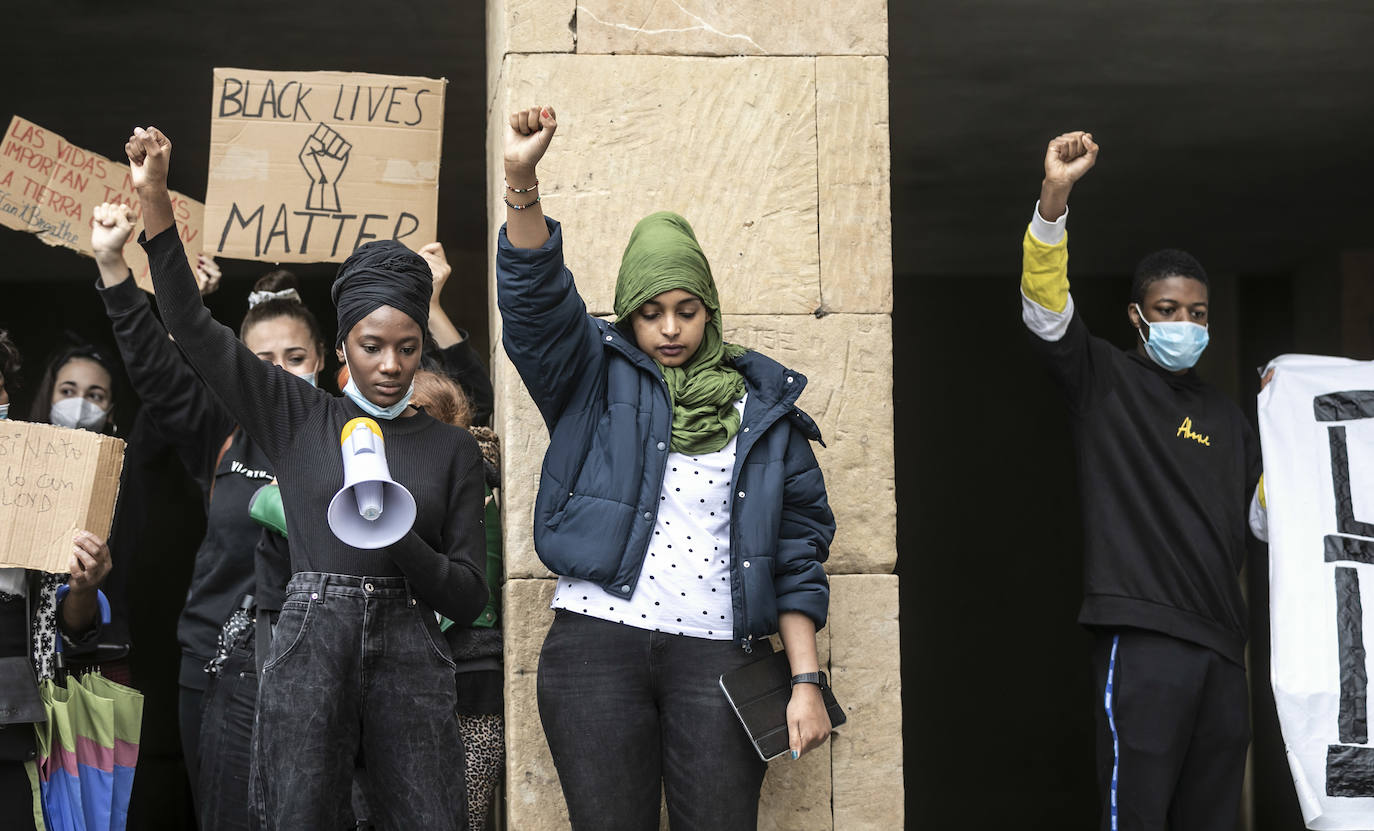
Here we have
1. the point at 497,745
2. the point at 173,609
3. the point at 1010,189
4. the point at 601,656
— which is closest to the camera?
the point at 601,656

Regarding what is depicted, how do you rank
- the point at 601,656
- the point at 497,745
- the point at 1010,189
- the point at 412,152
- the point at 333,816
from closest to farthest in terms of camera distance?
the point at 333,816 → the point at 601,656 → the point at 497,745 → the point at 412,152 → the point at 1010,189

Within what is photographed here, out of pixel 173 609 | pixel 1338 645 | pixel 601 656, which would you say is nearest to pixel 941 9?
pixel 1338 645

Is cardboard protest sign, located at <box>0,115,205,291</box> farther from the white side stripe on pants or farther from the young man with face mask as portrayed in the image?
the white side stripe on pants

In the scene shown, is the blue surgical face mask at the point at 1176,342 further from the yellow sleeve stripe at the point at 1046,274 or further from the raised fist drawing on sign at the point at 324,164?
the raised fist drawing on sign at the point at 324,164

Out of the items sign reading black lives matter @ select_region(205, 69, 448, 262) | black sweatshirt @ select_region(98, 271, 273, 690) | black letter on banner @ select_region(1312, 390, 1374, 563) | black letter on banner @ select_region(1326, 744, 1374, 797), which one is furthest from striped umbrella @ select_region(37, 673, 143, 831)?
black letter on banner @ select_region(1312, 390, 1374, 563)

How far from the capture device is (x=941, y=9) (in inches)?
241

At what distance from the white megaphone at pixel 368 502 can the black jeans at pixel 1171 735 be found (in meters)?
2.30

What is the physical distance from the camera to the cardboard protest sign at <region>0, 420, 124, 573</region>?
3.81 m

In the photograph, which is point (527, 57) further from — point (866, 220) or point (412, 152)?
point (866, 220)

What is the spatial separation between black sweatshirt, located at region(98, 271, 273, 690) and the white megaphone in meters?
1.15

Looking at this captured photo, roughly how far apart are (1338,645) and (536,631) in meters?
2.35

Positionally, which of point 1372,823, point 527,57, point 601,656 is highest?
point 527,57

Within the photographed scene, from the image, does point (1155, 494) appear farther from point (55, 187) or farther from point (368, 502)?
point (55, 187)

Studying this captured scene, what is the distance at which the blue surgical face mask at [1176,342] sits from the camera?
181 inches
